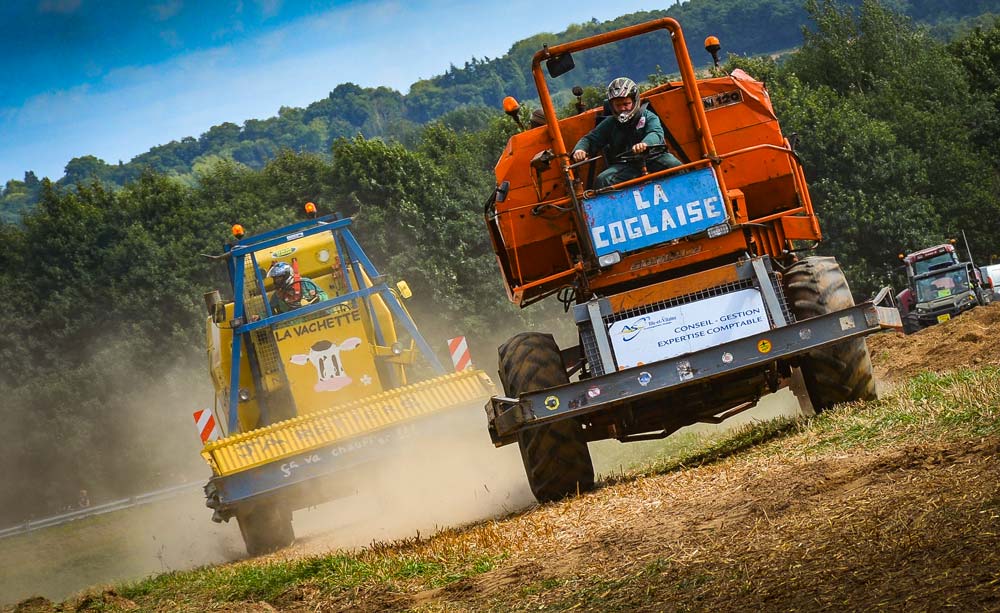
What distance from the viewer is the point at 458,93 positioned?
18650cm

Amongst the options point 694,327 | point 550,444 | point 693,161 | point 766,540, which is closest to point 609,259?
point 694,327

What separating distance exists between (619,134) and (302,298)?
5889 mm

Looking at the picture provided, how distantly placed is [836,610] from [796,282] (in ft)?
16.5

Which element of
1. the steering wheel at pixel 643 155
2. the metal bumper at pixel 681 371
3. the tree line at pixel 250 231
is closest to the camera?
the metal bumper at pixel 681 371

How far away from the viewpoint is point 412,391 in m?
12.8

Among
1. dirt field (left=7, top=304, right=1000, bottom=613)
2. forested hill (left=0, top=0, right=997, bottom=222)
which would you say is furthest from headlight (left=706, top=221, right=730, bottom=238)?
forested hill (left=0, top=0, right=997, bottom=222)

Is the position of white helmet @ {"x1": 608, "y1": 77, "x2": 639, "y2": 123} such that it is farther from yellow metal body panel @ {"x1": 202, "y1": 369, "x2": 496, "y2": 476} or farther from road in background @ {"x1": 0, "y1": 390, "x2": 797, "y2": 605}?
yellow metal body panel @ {"x1": 202, "y1": 369, "x2": 496, "y2": 476}

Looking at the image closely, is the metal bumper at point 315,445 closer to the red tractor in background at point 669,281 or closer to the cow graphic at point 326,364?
the cow graphic at point 326,364

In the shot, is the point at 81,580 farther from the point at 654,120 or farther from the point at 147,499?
the point at 147,499

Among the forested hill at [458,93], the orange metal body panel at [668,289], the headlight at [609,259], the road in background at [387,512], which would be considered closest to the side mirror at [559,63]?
the headlight at [609,259]

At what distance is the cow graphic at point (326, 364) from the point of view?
46.1 ft

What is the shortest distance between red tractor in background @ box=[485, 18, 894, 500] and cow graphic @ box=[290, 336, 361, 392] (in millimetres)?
4451

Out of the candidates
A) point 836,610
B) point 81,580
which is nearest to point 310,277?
point 81,580

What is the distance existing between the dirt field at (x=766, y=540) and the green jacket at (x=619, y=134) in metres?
2.47
